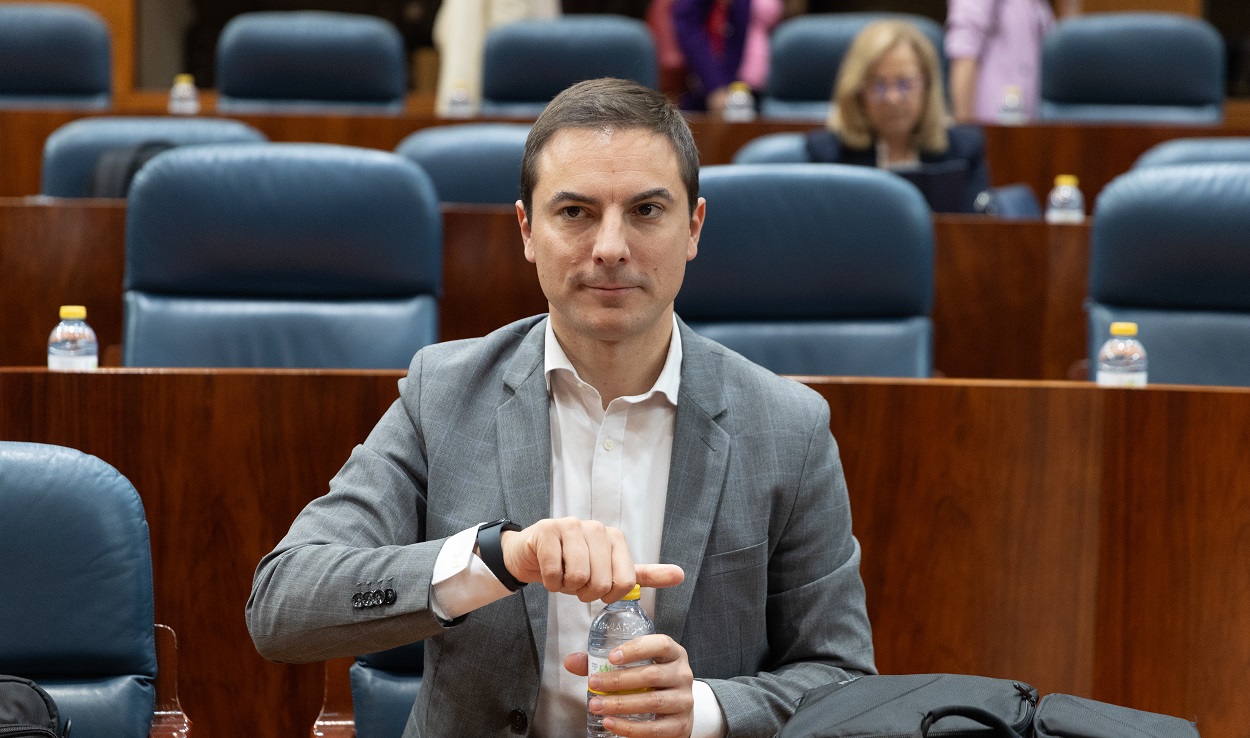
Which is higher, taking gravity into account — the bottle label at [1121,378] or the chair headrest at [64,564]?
the bottle label at [1121,378]

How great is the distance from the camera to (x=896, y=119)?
3217 mm

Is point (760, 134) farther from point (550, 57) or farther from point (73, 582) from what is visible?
point (73, 582)

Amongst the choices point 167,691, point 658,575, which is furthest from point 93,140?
point 658,575

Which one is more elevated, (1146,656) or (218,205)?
(218,205)

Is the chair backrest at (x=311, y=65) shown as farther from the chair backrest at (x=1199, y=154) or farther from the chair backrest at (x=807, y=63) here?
the chair backrest at (x=1199, y=154)

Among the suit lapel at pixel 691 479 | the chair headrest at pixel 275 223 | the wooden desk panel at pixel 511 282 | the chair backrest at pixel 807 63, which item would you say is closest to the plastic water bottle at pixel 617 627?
the suit lapel at pixel 691 479

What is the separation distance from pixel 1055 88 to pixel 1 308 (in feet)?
10.6

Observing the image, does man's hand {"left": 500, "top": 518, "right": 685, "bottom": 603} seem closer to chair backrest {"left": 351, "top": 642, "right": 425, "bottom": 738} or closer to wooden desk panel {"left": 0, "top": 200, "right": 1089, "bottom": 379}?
chair backrest {"left": 351, "top": 642, "right": 425, "bottom": 738}

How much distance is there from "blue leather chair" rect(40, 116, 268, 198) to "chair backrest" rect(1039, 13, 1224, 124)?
2554 millimetres

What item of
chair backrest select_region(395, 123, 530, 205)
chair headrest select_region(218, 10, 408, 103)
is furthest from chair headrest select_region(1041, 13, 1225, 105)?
chair headrest select_region(218, 10, 408, 103)

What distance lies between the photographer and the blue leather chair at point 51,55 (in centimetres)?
446

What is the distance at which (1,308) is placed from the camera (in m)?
2.57

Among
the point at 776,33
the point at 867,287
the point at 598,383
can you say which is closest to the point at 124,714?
the point at 598,383

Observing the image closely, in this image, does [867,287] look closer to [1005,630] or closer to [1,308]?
[1005,630]
